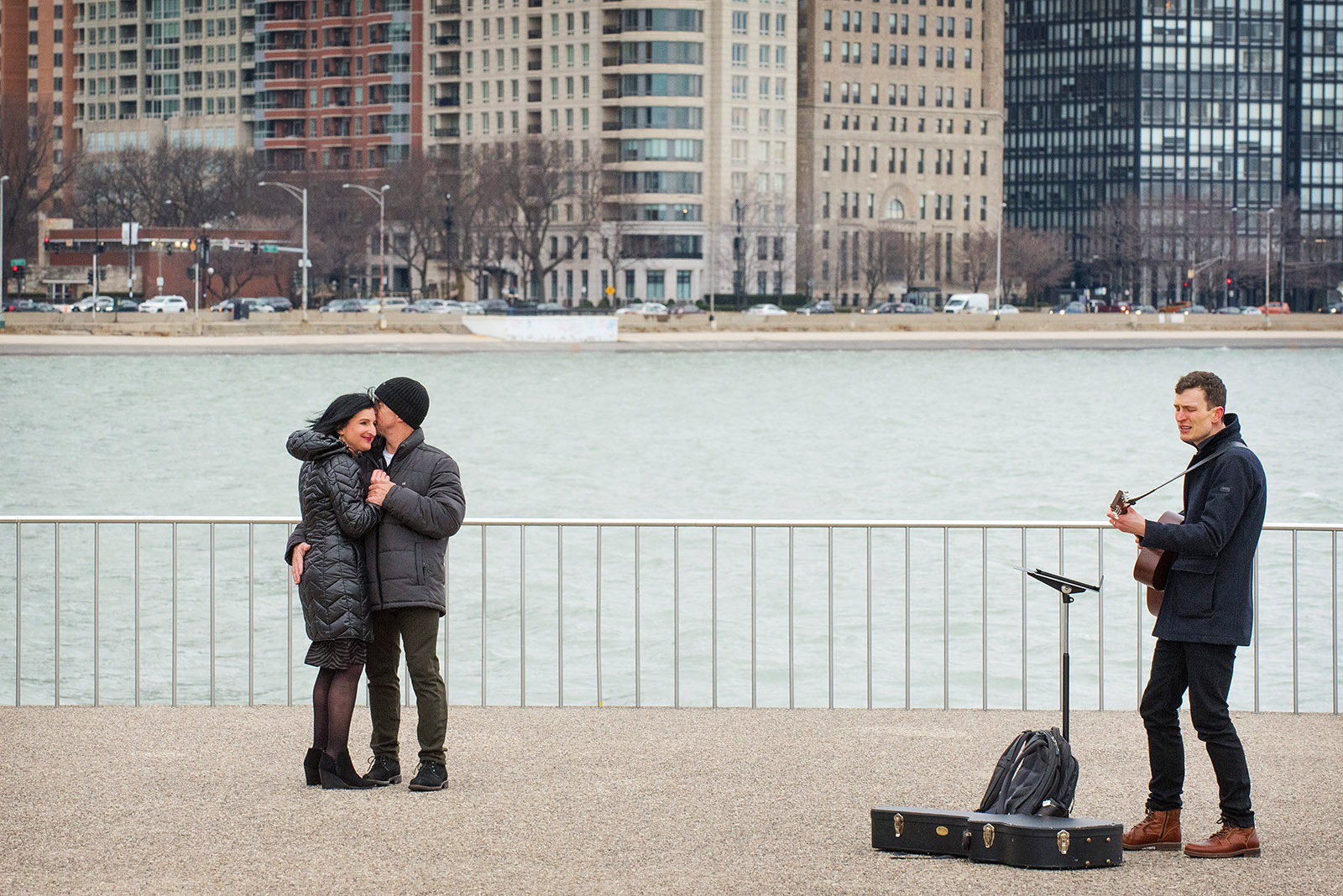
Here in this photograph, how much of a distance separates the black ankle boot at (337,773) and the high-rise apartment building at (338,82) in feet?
461

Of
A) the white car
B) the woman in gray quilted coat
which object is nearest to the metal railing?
the woman in gray quilted coat

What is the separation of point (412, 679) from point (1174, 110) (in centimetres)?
16956

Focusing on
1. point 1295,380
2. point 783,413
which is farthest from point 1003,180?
point 783,413

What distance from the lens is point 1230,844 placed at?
685 cm

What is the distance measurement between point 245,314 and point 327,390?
933 inches

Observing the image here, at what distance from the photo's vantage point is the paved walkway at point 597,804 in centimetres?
659

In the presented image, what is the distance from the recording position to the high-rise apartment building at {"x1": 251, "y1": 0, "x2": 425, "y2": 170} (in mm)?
147625

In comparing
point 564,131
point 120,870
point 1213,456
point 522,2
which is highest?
point 522,2

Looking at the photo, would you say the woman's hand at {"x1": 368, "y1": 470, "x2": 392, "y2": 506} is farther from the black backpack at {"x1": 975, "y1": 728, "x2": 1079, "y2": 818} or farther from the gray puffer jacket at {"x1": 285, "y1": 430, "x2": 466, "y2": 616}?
the black backpack at {"x1": 975, "y1": 728, "x2": 1079, "y2": 818}

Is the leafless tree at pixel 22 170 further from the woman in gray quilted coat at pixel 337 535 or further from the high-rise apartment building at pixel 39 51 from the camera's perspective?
the woman in gray quilted coat at pixel 337 535

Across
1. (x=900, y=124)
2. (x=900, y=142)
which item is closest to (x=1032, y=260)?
(x=900, y=142)

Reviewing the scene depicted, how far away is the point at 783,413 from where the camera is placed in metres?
71.5

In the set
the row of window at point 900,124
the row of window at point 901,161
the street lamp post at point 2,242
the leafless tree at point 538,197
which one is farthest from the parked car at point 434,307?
the row of window at point 900,124

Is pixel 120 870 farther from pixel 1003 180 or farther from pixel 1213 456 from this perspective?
pixel 1003 180
